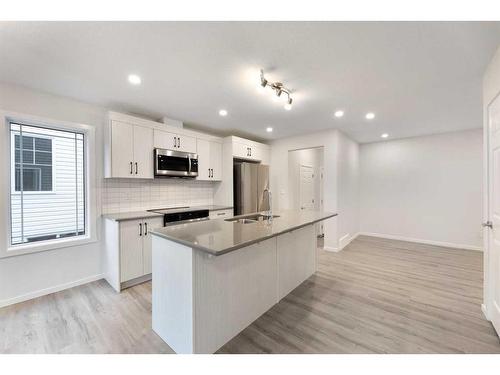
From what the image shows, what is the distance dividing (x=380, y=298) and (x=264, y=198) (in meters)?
2.65

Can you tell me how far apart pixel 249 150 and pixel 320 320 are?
3.31m

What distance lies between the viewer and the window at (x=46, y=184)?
2436 mm

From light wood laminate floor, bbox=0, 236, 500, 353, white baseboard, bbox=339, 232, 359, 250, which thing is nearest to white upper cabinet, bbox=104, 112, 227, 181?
light wood laminate floor, bbox=0, 236, 500, 353

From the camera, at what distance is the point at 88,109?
284cm

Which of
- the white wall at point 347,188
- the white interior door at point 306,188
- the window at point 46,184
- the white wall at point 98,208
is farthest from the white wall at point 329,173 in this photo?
the window at point 46,184

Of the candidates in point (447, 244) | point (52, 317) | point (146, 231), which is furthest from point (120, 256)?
point (447, 244)

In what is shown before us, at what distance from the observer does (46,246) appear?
8.34ft

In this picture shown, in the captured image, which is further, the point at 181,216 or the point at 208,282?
the point at 181,216

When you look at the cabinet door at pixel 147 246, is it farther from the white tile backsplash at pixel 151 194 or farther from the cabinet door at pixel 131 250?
the white tile backsplash at pixel 151 194

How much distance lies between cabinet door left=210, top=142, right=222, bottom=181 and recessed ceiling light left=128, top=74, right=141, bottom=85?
1903 millimetres

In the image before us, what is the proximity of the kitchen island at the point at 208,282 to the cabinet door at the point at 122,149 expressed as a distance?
1.58 meters

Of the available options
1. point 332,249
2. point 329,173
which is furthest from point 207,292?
point 329,173

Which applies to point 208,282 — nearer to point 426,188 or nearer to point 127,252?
point 127,252
